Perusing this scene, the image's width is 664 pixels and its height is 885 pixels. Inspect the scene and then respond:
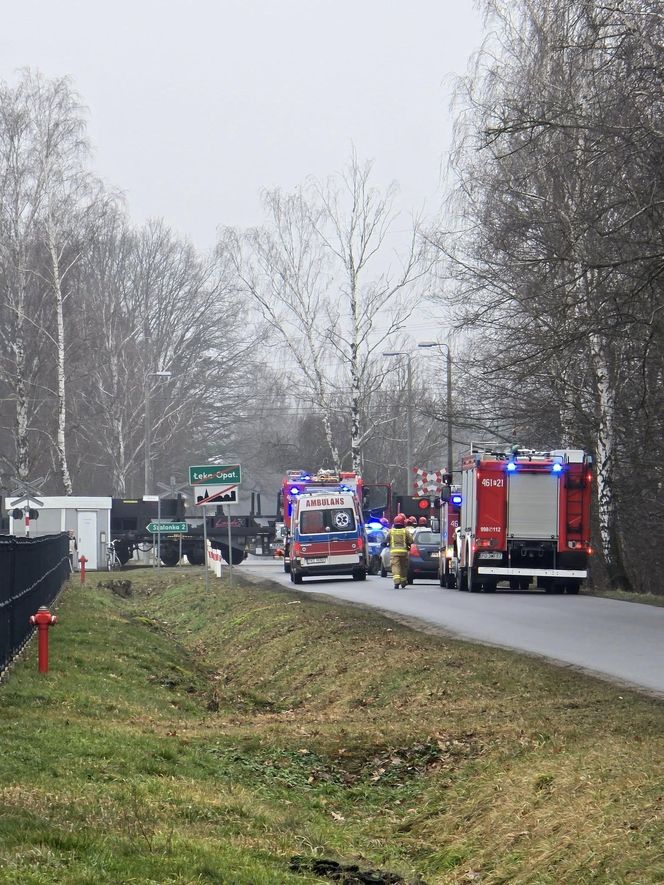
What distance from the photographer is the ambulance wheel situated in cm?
3275

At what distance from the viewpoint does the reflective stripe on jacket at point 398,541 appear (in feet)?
118

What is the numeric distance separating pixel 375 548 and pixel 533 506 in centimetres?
1817

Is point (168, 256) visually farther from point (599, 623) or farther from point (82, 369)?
point (599, 623)

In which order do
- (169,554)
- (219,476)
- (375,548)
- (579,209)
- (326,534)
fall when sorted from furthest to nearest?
(169,554), (375,548), (326,534), (219,476), (579,209)

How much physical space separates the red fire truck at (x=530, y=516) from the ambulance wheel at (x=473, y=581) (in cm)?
27

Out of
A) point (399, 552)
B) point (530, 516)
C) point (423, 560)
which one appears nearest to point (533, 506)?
point (530, 516)

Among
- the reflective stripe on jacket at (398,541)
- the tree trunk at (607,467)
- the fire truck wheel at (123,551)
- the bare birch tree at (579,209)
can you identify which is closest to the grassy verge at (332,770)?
the bare birch tree at (579,209)

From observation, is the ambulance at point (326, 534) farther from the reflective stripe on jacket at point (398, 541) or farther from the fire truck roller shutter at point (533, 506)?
the fire truck roller shutter at point (533, 506)

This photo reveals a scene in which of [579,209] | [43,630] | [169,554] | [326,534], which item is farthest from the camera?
[169,554]

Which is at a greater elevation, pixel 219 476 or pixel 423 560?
pixel 219 476

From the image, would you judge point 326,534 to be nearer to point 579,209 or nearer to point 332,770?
point 579,209

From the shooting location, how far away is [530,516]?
32.2 meters

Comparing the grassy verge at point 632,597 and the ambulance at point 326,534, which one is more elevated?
the ambulance at point 326,534

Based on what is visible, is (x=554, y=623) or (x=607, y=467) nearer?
(x=554, y=623)
